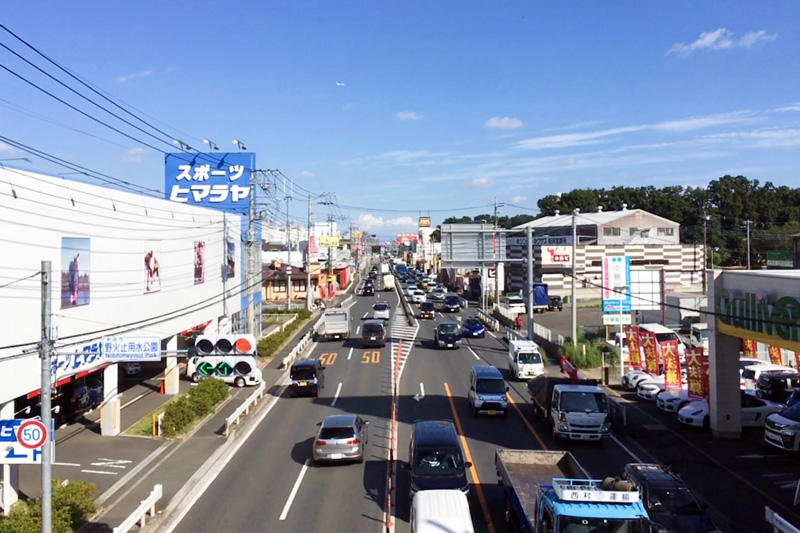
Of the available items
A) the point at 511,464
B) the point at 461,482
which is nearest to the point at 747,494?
the point at 511,464

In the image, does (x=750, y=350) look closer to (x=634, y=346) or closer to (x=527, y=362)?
(x=634, y=346)

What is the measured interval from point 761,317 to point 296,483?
1549 centimetres

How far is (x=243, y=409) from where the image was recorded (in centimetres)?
2777

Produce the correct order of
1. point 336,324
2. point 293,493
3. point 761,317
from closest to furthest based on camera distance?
point 293,493 < point 761,317 < point 336,324

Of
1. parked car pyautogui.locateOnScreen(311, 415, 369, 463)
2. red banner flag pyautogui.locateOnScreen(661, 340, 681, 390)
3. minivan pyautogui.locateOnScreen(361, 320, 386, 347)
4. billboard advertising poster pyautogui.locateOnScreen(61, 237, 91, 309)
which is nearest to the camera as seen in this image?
parked car pyautogui.locateOnScreen(311, 415, 369, 463)

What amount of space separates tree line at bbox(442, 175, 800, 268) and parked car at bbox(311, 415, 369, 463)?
303 ft

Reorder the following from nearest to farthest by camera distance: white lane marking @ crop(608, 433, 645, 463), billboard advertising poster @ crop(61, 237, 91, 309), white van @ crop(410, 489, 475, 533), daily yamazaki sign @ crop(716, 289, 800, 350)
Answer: white van @ crop(410, 489, 475, 533) < daily yamazaki sign @ crop(716, 289, 800, 350) < white lane marking @ crop(608, 433, 645, 463) < billboard advertising poster @ crop(61, 237, 91, 309)

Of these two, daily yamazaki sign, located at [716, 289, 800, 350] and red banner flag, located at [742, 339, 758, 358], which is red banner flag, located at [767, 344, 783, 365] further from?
daily yamazaki sign, located at [716, 289, 800, 350]

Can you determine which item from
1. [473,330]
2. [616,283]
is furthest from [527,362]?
[473,330]

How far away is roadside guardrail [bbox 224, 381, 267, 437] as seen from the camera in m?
25.2

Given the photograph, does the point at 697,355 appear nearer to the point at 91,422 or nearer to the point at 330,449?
the point at 330,449

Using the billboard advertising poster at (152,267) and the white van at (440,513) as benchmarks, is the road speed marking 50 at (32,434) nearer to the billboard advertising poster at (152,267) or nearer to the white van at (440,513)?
the white van at (440,513)

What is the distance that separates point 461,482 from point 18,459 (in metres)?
9.84

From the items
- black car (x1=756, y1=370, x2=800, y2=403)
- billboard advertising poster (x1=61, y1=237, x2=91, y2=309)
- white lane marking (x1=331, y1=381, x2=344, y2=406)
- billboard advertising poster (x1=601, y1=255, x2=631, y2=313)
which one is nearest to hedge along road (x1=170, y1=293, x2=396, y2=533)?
white lane marking (x1=331, y1=381, x2=344, y2=406)
